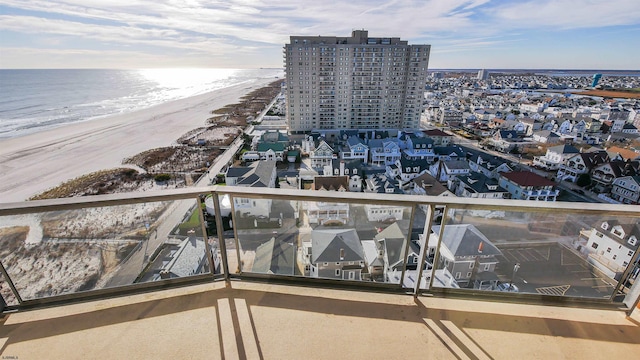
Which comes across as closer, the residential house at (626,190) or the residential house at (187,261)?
the residential house at (187,261)

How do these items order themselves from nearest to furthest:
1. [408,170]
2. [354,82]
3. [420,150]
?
[408,170], [420,150], [354,82]

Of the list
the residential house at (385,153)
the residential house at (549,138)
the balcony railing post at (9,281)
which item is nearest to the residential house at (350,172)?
the residential house at (385,153)

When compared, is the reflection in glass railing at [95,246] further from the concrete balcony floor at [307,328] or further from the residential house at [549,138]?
the residential house at [549,138]

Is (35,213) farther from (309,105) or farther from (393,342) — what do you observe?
(309,105)

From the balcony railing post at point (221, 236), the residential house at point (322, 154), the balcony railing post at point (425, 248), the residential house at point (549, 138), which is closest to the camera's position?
the balcony railing post at point (425, 248)

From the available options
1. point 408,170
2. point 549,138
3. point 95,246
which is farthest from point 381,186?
point 549,138

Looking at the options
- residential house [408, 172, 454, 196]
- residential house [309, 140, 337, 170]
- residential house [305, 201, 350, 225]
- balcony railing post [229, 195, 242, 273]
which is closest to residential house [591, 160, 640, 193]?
residential house [408, 172, 454, 196]

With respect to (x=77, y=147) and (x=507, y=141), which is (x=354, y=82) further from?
(x=77, y=147)
